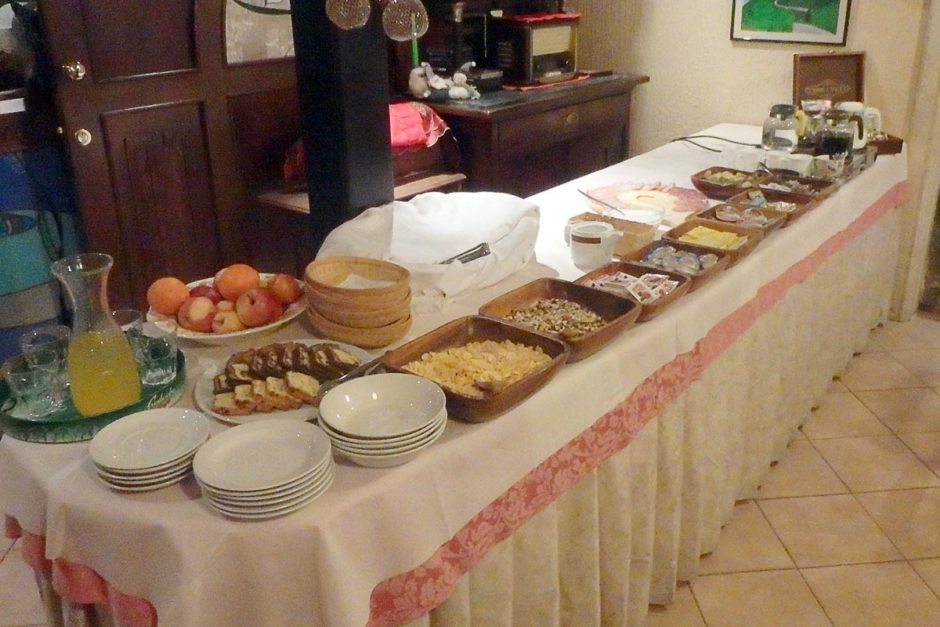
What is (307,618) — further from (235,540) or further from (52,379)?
(52,379)

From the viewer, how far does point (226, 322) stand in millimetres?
1414

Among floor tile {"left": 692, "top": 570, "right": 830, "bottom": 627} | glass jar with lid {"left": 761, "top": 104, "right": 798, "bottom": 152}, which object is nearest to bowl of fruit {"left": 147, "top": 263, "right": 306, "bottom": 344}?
floor tile {"left": 692, "top": 570, "right": 830, "bottom": 627}

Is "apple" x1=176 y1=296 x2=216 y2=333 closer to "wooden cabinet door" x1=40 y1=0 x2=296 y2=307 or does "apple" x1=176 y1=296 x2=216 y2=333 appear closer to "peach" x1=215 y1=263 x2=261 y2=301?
"peach" x1=215 y1=263 x2=261 y2=301

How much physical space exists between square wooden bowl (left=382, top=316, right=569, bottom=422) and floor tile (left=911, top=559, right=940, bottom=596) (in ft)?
4.02

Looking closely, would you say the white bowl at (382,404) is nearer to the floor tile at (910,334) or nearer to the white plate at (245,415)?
the white plate at (245,415)

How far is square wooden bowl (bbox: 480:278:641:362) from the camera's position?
4.48ft

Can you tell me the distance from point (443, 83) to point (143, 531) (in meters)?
2.44

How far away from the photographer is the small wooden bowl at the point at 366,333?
1.38m

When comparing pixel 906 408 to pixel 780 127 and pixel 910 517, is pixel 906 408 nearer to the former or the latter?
pixel 910 517

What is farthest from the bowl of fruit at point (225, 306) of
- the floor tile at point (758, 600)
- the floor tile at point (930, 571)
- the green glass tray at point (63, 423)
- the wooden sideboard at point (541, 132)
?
the wooden sideboard at point (541, 132)

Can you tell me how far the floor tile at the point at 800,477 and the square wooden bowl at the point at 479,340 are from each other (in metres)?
1.16

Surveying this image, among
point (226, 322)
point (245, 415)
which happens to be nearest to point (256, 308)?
point (226, 322)

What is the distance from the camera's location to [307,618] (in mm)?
1020

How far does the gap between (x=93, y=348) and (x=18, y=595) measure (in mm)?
1114
